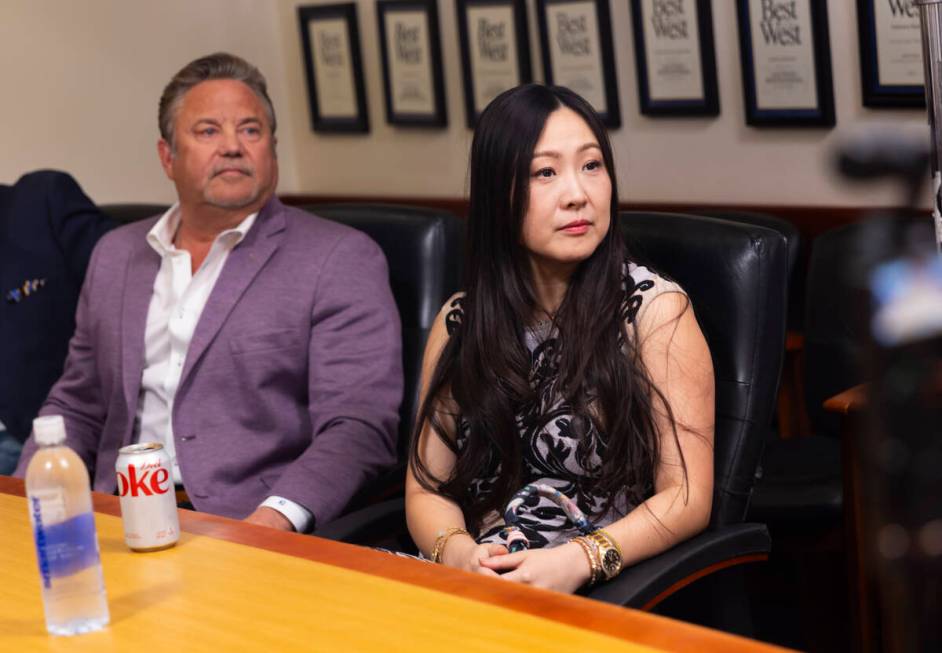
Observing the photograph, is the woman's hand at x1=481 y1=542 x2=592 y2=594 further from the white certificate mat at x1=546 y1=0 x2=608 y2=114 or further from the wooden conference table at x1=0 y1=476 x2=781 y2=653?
the white certificate mat at x1=546 y1=0 x2=608 y2=114

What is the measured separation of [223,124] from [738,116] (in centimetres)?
152

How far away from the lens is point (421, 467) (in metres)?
2.13

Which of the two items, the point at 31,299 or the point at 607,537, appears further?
the point at 31,299

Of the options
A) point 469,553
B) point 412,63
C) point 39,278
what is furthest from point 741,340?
point 412,63

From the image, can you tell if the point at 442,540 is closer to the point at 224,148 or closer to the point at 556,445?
the point at 556,445

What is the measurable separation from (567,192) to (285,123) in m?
3.14

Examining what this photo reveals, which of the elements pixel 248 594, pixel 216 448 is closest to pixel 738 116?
pixel 216 448

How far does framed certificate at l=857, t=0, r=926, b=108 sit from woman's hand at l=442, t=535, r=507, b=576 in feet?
5.85

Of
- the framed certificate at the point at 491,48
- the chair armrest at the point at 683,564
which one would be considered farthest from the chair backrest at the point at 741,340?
the framed certificate at the point at 491,48

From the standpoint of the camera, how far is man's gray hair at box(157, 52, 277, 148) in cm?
276

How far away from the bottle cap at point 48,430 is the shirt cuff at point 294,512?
0.88 metres

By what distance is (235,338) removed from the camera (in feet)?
8.39

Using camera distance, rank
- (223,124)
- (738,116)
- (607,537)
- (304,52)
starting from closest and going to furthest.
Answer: (607,537), (223,124), (738,116), (304,52)

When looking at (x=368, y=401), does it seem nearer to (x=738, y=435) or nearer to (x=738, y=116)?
(x=738, y=435)
